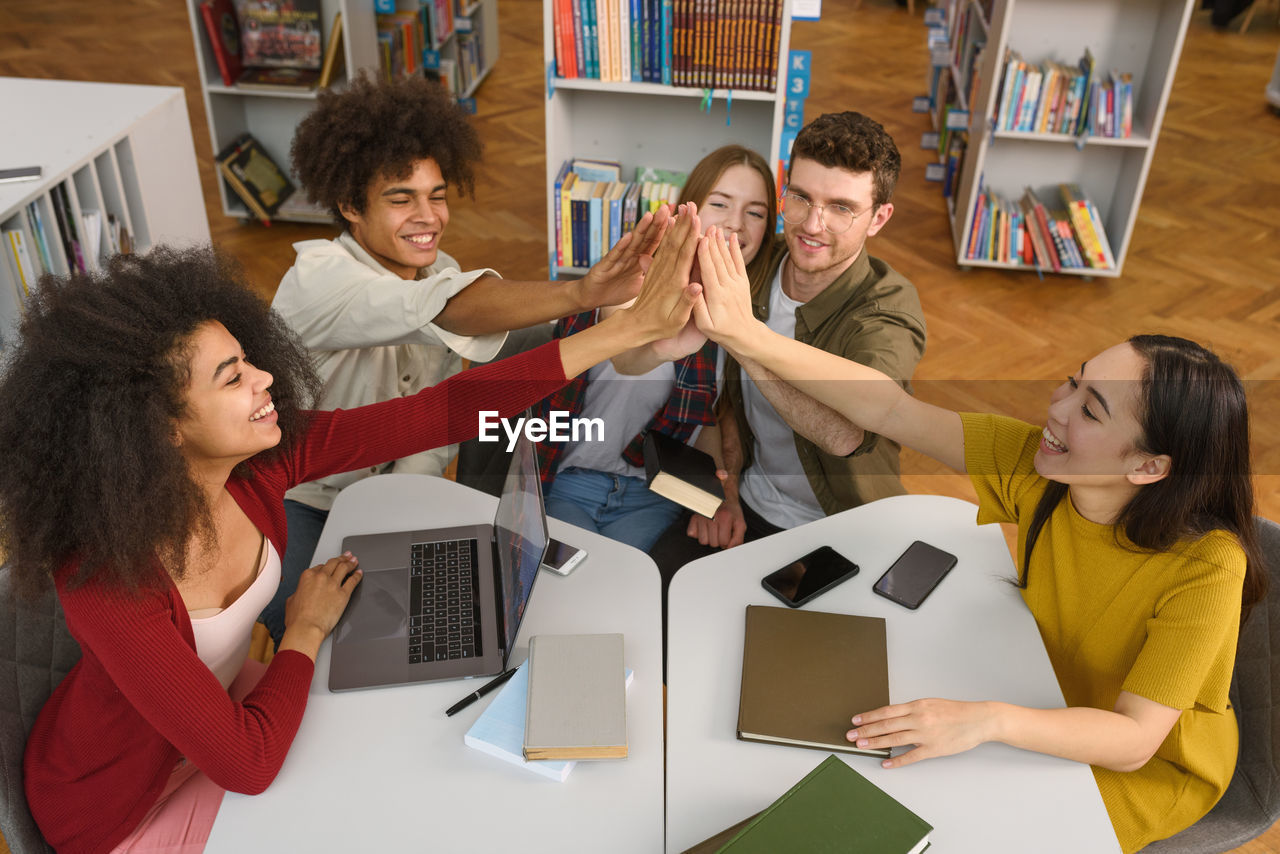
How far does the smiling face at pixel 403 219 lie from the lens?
7.42ft

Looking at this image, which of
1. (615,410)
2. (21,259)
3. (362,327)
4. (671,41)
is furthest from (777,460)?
(21,259)

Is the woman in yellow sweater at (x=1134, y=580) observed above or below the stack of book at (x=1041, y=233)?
above

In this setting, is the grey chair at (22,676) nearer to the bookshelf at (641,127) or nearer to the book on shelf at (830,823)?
the book on shelf at (830,823)

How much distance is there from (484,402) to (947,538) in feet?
2.86

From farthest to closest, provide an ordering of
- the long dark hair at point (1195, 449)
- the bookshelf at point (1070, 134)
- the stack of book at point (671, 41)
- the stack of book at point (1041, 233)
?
the stack of book at point (1041, 233) → the bookshelf at point (1070, 134) → the stack of book at point (671, 41) → the long dark hair at point (1195, 449)

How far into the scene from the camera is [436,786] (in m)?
1.44

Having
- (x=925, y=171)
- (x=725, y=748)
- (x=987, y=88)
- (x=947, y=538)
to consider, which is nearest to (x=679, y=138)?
(x=987, y=88)

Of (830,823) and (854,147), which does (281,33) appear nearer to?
(854,147)

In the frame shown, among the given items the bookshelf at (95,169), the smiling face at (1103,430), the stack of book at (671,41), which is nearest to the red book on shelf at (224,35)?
the bookshelf at (95,169)

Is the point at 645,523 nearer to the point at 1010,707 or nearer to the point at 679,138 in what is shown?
the point at 1010,707

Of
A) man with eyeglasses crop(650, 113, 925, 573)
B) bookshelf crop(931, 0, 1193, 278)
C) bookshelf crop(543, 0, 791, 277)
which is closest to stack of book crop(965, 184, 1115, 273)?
bookshelf crop(931, 0, 1193, 278)

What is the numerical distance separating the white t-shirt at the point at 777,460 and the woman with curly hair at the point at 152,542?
0.98 m

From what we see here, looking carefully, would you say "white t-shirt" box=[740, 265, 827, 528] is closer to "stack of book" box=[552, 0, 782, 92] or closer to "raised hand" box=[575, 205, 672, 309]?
"raised hand" box=[575, 205, 672, 309]

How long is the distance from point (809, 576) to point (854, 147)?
2.96 feet
